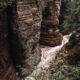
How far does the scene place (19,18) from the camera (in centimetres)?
592

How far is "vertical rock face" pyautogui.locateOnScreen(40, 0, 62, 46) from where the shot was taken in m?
10.9

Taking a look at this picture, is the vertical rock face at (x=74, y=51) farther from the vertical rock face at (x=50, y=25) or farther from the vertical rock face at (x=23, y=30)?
the vertical rock face at (x=50, y=25)

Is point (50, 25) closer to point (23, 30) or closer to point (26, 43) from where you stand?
point (26, 43)

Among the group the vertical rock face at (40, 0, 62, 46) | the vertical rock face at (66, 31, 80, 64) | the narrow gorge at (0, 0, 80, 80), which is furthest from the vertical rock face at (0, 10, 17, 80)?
the vertical rock face at (40, 0, 62, 46)

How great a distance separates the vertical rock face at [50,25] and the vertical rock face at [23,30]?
3.49m

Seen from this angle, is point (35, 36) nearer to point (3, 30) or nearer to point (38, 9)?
point (38, 9)

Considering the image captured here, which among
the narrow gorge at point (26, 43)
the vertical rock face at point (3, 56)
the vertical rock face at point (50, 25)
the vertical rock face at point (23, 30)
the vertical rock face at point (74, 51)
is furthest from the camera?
the vertical rock face at point (50, 25)

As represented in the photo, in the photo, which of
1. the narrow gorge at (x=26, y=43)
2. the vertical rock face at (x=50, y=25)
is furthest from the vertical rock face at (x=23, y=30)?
the vertical rock face at (x=50, y=25)

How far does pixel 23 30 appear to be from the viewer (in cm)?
625

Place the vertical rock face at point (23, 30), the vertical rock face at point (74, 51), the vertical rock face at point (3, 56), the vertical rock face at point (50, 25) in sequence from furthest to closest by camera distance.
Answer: the vertical rock face at point (50, 25), the vertical rock face at point (23, 30), the vertical rock face at point (3, 56), the vertical rock face at point (74, 51)

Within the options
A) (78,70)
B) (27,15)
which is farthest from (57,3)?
(78,70)

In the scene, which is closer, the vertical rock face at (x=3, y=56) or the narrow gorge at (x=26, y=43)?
the narrow gorge at (x=26, y=43)

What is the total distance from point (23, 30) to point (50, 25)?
5206mm

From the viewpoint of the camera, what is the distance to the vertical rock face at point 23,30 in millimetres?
5938
